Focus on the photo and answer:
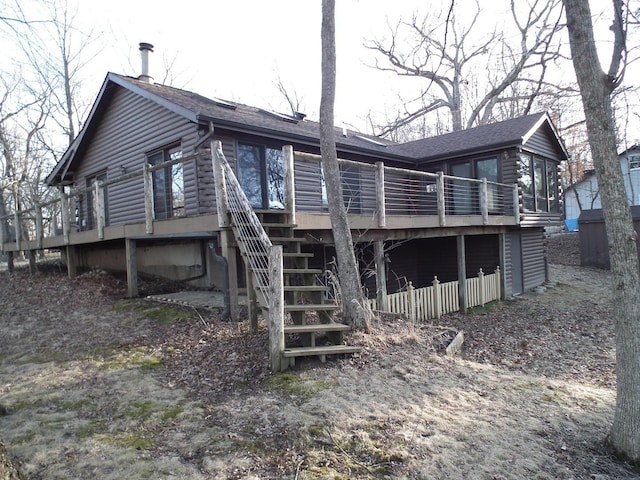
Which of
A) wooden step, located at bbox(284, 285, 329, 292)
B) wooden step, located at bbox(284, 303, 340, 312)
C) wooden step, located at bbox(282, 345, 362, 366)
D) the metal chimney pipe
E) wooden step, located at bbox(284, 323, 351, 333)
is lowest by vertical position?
wooden step, located at bbox(282, 345, 362, 366)

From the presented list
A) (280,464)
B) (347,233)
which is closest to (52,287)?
(347,233)

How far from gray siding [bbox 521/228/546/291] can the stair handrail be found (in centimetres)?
1269

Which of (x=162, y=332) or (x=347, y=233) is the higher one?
(x=347, y=233)

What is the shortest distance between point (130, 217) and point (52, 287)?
2.84 meters

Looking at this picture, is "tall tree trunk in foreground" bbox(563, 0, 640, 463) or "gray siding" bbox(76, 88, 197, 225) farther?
"gray siding" bbox(76, 88, 197, 225)

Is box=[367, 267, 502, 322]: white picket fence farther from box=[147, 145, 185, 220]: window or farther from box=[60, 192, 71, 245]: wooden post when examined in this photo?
box=[60, 192, 71, 245]: wooden post

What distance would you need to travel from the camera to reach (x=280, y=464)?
3.21 meters

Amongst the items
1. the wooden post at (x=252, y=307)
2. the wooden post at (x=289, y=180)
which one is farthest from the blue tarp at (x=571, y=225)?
the wooden post at (x=252, y=307)

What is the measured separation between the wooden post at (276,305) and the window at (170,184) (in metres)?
6.05

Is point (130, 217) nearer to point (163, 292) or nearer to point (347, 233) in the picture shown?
point (163, 292)

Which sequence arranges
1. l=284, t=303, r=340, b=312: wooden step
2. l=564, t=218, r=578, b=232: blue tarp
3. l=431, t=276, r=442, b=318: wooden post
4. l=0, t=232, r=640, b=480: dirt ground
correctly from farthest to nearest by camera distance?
1. l=564, t=218, r=578, b=232: blue tarp
2. l=431, t=276, r=442, b=318: wooden post
3. l=284, t=303, r=340, b=312: wooden step
4. l=0, t=232, r=640, b=480: dirt ground

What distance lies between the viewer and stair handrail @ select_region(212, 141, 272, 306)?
19.0 feet

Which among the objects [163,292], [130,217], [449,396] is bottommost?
[449,396]

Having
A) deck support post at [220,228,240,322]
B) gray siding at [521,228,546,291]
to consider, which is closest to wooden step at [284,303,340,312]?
deck support post at [220,228,240,322]
